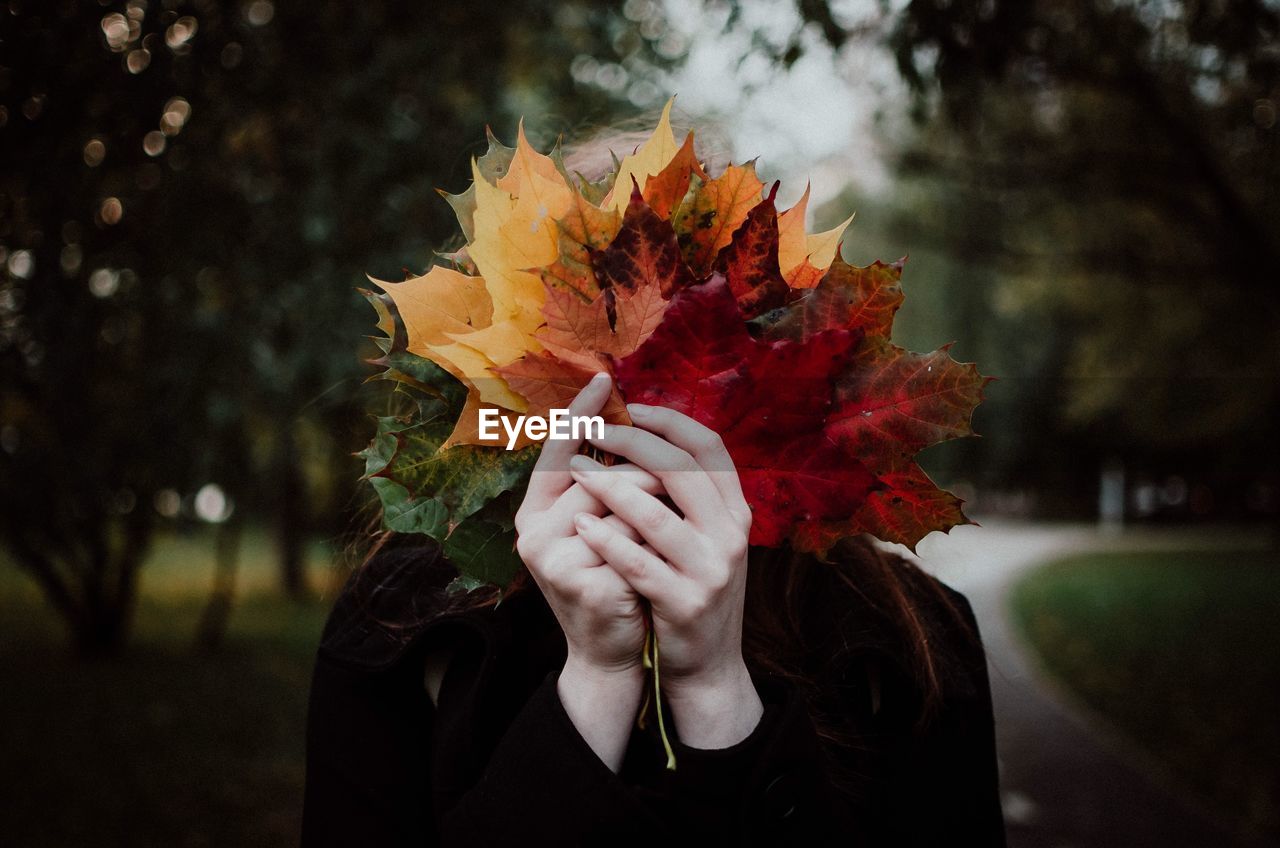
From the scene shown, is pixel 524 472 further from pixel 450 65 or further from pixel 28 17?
pixel 450 65

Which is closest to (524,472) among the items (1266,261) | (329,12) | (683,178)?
(683,178)

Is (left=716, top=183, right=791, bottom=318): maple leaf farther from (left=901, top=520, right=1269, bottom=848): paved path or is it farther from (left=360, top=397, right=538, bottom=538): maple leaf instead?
(left=901, top=520, right=1269, bottom=848): paved path

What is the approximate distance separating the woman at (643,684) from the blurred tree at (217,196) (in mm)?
1114

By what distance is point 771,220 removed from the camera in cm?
118

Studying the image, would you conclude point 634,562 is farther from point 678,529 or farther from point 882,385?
point 882,385

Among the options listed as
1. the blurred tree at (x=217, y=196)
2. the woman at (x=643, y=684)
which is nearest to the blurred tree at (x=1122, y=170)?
the blurred tree at (x=217, y=196)

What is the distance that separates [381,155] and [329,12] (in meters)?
1.16

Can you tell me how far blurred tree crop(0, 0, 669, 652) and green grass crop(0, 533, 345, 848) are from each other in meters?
1.58

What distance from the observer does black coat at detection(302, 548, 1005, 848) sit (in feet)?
4.03

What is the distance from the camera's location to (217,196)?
14.5 ft

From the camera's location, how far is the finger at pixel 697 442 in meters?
1.05

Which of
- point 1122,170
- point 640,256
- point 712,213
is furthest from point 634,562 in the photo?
point 1122,170

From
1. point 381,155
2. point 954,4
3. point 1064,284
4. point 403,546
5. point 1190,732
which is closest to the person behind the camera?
point 403,546

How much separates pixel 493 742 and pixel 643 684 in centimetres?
44
